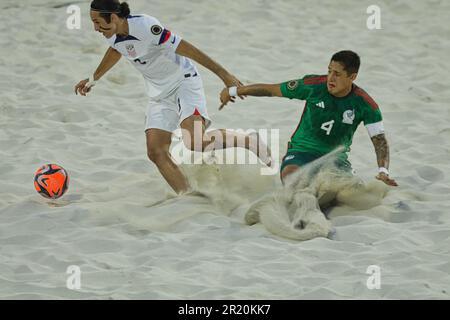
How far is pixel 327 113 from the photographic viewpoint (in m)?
Answer: 5.88

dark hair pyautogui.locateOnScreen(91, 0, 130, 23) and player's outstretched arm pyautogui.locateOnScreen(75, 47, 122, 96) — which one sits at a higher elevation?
dark hair pyautogui.locateOnScreen(91, 0, 130, 23)

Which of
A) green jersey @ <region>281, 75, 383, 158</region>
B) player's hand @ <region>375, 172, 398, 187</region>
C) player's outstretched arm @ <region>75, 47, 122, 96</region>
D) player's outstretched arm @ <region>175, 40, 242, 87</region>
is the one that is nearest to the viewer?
player's hand @ <region>375, 172, 398, 187</region>

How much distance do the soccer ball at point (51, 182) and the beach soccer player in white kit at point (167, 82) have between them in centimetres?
59

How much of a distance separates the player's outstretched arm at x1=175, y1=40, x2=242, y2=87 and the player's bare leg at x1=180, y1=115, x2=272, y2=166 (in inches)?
13.6

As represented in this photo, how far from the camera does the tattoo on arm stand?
19.0ft

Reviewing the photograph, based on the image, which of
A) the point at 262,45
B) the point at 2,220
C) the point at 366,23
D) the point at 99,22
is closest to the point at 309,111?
the point at 99,22

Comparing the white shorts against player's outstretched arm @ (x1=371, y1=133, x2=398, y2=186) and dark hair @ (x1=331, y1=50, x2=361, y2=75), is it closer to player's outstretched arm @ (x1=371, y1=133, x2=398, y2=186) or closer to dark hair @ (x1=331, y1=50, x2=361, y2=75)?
dark hair @ (x1=331, y1=50, x2=361, y2=75)

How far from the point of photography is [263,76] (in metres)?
8.77

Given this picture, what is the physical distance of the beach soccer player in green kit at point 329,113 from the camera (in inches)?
230

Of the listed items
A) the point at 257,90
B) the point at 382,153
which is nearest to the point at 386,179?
the point at 382,153

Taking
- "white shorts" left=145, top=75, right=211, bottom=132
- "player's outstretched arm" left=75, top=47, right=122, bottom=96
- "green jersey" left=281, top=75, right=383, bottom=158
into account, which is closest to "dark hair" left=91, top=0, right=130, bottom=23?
"player's outstretched arm" left=75, top=47, right=122, bottom=96

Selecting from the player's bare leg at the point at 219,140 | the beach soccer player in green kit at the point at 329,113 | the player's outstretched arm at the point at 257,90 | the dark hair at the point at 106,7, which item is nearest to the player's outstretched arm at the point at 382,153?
the beach soccer player in green kit at the point at 329,113

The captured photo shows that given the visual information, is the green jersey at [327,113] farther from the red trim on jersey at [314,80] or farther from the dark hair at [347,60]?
the dark hair at [347,60]

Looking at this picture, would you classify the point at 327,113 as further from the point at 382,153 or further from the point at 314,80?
the point at 382,153
